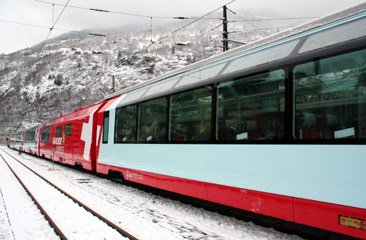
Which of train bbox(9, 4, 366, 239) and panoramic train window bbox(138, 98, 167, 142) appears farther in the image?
panoramic train window bbox(138, 98, 167, 142)

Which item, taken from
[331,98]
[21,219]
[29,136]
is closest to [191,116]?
[331,98]

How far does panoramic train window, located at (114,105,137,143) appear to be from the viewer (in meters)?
9.39

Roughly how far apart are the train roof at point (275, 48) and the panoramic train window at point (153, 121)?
29 cm

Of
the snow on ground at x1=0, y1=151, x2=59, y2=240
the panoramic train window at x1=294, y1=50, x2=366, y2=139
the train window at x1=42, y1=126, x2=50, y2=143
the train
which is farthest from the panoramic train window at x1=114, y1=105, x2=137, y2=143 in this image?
the train window at x1=42, y1=126, x2=50, y2=143

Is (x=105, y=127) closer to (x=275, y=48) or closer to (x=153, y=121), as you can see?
(x=153, y=121)

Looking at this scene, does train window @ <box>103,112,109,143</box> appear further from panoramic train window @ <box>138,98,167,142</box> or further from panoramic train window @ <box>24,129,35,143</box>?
panoramic train window @ <box>24,129,35,143</box>

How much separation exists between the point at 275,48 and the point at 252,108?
99cm

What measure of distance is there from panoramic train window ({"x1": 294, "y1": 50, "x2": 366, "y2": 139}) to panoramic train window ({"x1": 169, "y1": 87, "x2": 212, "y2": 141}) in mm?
1992

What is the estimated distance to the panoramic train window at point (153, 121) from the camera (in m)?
7.94

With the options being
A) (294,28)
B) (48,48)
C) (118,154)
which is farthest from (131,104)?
(48,48)

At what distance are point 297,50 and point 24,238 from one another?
4797 millimetres

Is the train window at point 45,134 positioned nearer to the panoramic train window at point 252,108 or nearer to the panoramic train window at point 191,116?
the panoramic train window at point 191,116

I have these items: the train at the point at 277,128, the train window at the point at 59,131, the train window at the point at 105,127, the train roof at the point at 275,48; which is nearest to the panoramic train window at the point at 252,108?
the train at the point at 277,128

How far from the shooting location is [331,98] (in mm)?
4469
